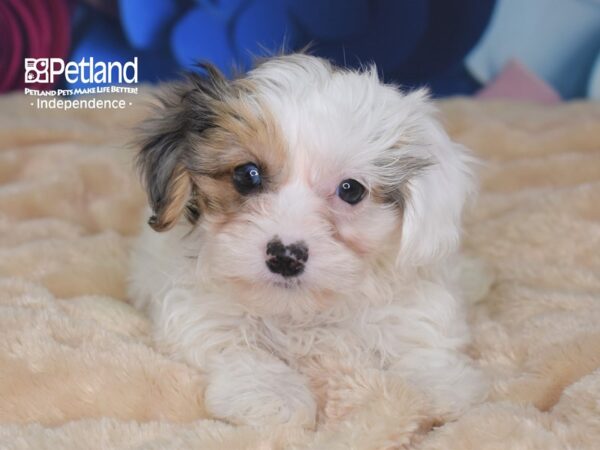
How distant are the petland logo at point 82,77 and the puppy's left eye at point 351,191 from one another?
2.72 metres

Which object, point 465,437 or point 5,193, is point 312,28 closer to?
point 5,193

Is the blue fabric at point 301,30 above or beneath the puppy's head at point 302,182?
above

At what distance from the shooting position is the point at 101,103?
4.80 meters

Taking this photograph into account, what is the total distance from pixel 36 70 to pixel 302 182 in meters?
3.27

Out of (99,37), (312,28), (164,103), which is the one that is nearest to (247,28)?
(312,28)

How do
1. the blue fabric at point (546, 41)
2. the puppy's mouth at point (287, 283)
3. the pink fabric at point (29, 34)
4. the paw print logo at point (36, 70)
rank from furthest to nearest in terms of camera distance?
the blue fabric at point (546, 41), the paw print logo at point (36, 70), the pink fabric at point (29, 34), the puppy's mouth at point (287, 283)

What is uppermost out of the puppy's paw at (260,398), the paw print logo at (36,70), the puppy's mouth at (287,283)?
the paw print logo at (36,70)

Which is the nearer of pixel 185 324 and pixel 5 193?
pixel 185 324

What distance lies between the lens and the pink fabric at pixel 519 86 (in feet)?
17.7

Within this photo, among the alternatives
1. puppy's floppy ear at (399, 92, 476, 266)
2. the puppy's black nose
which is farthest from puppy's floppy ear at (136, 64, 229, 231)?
puppy's floppy ear at (399, 92, 476, 266)

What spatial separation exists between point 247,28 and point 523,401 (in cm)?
327

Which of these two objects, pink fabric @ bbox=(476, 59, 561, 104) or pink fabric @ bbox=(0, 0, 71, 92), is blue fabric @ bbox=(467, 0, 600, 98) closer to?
pink fabric @ bbox=(476, 59, 561, 104)

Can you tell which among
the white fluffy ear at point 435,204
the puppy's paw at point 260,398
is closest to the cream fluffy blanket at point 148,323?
the puppy's paw at point 260,398

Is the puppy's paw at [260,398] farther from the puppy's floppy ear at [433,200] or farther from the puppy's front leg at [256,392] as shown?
the puppy's floppy ear at [433,200]
